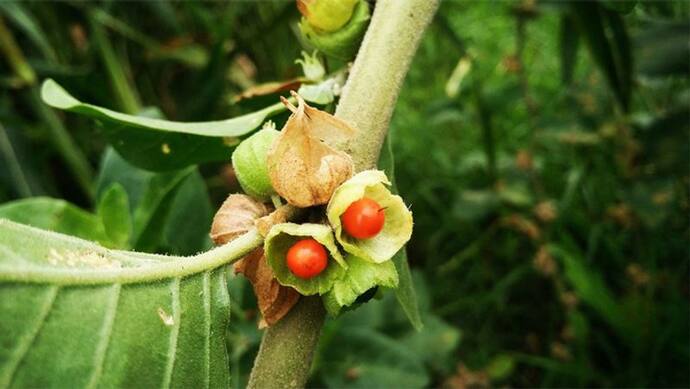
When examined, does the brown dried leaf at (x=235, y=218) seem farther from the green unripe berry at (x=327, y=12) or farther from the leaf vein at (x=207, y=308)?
the green unripe berry at (x=327, y=12)

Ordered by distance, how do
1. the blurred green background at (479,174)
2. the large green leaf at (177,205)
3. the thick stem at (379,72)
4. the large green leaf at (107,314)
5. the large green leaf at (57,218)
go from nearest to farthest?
the large green leaf at (107,314)
the thick stem at (379,72)
the large green leaf at (57,218)
the large green leaf at (177,205)
the blurred green background at (479,174)

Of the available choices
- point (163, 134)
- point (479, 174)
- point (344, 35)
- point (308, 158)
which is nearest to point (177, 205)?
point (163, 134)

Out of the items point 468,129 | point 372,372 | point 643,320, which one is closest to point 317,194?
point 372,372

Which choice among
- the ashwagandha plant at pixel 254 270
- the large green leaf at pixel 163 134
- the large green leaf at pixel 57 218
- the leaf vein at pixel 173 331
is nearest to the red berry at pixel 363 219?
the ashwagandha plant at pixel 254 270

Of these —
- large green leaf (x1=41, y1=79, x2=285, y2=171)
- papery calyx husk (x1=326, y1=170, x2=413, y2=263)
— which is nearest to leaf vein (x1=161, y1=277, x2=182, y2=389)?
papery calyx husk (x1=326, y1=170, x2=413, y2=263)

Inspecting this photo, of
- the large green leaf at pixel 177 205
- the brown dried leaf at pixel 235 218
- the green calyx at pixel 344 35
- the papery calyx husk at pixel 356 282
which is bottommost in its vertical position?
the papery calyx husk at pixel 356 282

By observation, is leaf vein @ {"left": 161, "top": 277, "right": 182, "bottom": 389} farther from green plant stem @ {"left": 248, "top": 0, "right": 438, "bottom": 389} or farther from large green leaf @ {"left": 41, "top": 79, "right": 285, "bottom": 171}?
large green leaf @ {"left": 41, "top": 79, "right": 285, "bottom": 171}

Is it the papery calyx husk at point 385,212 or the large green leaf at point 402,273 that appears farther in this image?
the large green leaf at point 402,273
